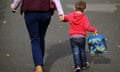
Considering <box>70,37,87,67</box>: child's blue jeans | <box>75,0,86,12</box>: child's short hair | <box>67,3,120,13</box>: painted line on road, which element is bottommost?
<box>67,3,120,13</box>: painted line on road

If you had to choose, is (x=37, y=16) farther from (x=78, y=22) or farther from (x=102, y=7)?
(x=102, y=7)

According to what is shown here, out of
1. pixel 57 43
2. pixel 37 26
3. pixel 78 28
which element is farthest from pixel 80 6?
pixel 57 43

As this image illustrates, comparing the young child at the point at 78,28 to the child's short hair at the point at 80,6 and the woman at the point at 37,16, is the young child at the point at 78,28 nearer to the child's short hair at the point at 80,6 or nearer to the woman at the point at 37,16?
the child's short hair at the point at 80,6

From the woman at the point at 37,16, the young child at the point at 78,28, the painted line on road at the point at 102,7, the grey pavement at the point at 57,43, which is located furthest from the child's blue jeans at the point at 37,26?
the painted line on road at the point at 102,7

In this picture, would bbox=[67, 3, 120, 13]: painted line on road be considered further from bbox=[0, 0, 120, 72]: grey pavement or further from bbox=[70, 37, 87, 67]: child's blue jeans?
bbox=[70, 37, 87, 67]: child's blue jeans

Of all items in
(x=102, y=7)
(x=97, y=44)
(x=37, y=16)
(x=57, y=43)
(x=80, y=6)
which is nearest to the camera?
(x=37, y=16)

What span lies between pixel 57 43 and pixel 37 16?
283cm

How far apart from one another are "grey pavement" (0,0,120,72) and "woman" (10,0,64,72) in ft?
1.97

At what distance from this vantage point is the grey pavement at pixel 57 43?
9812mm

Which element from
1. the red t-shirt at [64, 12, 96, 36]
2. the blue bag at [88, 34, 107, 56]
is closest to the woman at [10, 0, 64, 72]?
the red t-shirt at [64, 12, 96, 36]

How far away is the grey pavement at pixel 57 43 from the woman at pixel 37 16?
600 millimetres

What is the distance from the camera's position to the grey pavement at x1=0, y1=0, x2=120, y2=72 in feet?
32.2

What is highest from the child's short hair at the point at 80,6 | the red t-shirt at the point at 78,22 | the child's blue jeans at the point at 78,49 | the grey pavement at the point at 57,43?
the child's short hair at the point at 80,6

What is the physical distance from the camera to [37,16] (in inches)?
349
